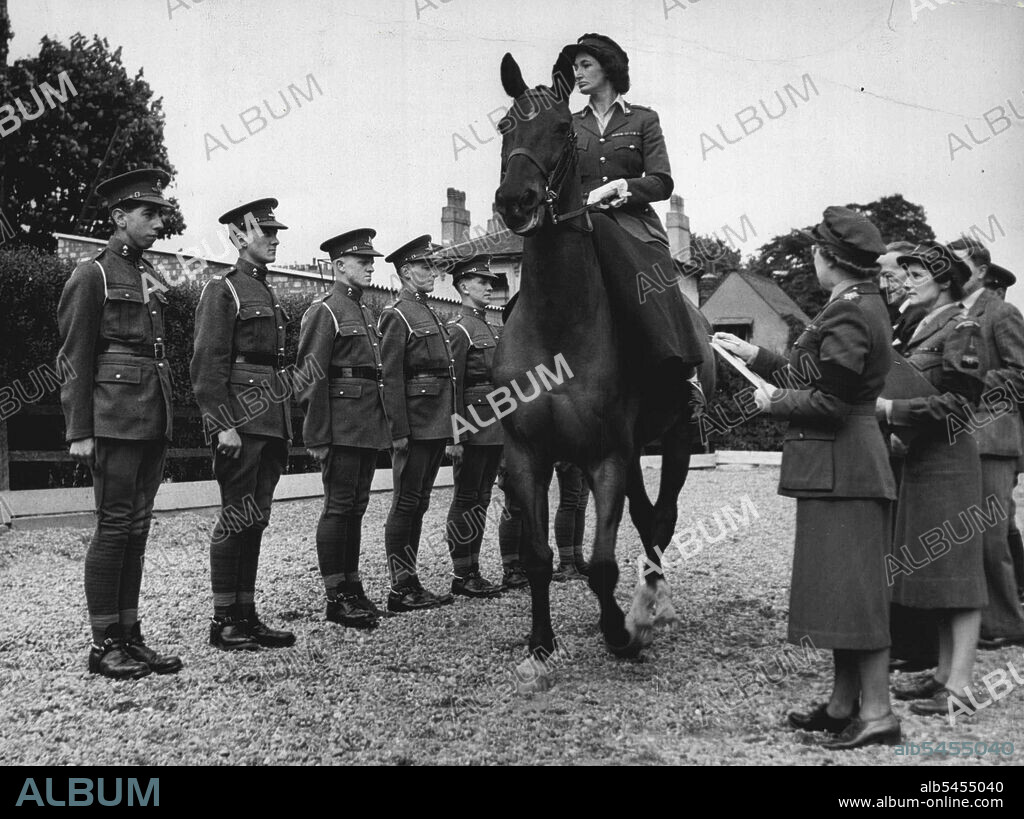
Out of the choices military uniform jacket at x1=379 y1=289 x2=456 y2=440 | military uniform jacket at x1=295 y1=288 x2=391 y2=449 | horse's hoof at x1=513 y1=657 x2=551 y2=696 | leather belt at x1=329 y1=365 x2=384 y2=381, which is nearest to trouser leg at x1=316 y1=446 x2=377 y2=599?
military uniform jacket at x1=295 y1=288 x2=391 y2=449

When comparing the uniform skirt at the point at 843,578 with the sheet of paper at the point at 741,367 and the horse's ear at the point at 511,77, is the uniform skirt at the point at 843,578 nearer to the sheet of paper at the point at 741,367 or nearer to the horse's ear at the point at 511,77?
the sheet of paper at the point at 741,367

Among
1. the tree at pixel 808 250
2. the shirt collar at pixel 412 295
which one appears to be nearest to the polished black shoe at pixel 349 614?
the shirt collar at pixel 412 295

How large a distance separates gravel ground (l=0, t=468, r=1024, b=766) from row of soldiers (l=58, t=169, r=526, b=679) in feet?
1.15

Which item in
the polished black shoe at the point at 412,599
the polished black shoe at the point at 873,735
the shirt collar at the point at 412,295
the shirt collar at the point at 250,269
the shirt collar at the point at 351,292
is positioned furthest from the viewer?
the shirt collar at the point at 412,295

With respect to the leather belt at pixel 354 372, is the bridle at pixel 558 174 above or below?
above

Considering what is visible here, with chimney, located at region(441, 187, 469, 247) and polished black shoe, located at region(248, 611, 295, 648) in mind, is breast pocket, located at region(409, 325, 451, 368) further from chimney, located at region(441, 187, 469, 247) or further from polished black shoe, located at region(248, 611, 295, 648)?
chimney, located at region(441, 187, 469, 247)

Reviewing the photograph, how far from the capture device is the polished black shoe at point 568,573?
26.1 ft

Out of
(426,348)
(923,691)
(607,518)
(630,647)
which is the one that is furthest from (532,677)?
(426,348)

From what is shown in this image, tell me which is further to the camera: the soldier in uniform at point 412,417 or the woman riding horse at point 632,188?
the soldier in uniform at point 412,417

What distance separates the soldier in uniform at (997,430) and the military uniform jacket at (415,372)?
12.2ft

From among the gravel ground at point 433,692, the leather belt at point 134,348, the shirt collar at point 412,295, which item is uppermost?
the shirt collar at point 412,295

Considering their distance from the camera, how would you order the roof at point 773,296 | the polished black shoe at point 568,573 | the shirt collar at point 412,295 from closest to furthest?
the shirt collar at point 412,295, the polished black shoe at point 568,573, the roof at point 773,296

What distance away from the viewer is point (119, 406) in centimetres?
496

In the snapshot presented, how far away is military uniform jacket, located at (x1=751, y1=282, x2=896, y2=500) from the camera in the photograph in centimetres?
377
